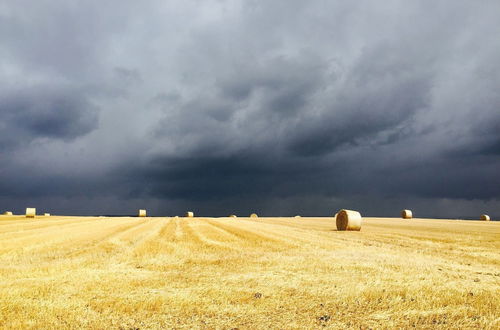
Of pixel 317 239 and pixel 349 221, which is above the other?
pixel 349 221

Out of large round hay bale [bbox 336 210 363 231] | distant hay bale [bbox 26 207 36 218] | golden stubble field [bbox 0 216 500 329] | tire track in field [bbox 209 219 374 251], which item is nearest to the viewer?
golden stubble field [bbox 0 216 500 329]

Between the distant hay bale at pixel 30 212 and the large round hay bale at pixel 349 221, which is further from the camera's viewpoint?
the distant hay bale at pixel 30 212

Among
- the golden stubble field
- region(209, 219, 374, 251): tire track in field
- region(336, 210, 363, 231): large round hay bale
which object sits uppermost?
region(336, 210, 363, 231): large round hay bale

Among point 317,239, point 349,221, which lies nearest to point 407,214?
point 349,221

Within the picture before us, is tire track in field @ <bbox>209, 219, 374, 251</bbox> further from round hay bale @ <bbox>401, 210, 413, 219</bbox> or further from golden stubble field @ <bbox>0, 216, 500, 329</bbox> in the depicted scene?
round hay bale @ <bbox>401, 210, 413, 219</bbox>

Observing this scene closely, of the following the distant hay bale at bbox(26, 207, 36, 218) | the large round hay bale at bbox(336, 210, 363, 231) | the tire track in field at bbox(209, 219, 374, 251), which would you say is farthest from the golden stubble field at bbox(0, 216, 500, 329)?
the distant hay bale at bbox(26, 207, 36, 218)

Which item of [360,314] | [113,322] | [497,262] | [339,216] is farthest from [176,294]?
[339,216]

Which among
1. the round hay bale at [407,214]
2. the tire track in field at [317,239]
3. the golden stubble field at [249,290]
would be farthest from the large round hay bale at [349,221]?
the round hay bale at [407,214]

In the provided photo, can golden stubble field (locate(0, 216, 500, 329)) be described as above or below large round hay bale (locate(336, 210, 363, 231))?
below

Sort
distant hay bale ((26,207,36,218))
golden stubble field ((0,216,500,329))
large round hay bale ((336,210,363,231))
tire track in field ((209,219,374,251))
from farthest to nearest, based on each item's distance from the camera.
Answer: distant hay bale ((26,207,36,218)), large round hay bale ((336,210,363,231)), tire track in field ((209,219,374,251)), golden stubble field ((0,216,500,329))

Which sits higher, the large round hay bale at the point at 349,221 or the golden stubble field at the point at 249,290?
the large round hay bale at the point at 349,221

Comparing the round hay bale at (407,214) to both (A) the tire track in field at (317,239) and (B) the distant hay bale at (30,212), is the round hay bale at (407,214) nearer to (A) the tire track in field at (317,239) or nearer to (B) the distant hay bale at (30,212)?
(A) the tire track in field at (317,239)

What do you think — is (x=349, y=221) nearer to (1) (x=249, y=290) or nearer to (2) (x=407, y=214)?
(1) (x=249, y=290)

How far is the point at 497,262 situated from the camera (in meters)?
12.8
